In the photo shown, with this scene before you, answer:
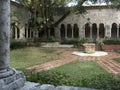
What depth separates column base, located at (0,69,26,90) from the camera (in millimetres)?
3635

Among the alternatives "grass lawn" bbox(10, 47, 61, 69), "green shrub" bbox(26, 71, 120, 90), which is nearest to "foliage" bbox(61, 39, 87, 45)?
"grass lawn" bbox(10, 47, 61, 69)

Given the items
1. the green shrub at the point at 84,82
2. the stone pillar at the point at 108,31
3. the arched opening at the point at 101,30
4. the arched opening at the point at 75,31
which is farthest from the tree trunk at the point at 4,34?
the arched opening at the point at 75,31

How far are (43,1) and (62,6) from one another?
8.45 ft

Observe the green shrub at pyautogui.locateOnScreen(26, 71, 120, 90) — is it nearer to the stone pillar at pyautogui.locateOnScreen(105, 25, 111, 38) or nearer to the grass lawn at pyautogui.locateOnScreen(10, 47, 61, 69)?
the grass lawn at pyautogui.locateOnScreen(10, 47, 61, 69)

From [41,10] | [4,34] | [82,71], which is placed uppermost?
[41,10]

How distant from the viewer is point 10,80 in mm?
3805

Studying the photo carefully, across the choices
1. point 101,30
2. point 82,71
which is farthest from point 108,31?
point 82,71

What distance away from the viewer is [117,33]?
2472 centimetres

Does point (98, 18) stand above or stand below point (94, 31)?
above

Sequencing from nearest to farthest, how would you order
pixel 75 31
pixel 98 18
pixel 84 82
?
pixel 84 82, pixel 98 18, pixel 75 31

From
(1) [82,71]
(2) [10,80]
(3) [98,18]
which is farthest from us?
(3) [98,18]

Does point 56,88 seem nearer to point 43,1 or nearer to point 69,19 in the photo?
point 43,1

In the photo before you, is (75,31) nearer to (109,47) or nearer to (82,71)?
(109,47)

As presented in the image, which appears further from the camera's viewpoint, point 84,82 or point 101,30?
point 101,30
